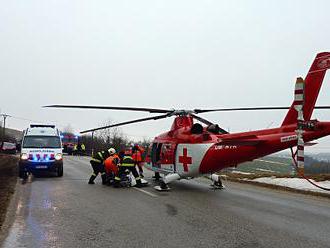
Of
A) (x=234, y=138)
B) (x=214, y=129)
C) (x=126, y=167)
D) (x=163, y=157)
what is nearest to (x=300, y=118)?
(x=234, y=138)

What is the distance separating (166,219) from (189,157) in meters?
4.78

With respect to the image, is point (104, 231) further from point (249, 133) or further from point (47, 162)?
point (47, 162)

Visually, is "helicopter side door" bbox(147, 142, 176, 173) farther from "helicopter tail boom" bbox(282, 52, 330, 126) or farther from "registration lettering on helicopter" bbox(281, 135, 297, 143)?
"helicopter tail boom" bbox(282, 52, 330, 126)

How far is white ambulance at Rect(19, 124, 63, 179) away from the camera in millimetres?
16797

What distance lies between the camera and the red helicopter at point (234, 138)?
10.9 meters

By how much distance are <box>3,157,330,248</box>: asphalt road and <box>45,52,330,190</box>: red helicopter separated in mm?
1102

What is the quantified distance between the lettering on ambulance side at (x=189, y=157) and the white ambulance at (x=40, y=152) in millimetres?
6512

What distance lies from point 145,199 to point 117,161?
400 centimetres

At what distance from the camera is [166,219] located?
27.3ft

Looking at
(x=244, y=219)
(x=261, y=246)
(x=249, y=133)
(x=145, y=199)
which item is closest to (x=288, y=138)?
(x=249, y=133)

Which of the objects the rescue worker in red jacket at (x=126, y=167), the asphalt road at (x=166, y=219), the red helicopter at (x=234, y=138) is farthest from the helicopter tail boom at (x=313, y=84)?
the rescue worker in red jacket at (x=126, y=167)

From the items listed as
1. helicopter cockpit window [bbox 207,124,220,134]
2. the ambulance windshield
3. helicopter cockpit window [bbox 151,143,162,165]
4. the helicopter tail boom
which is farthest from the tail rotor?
the ambulance windshield

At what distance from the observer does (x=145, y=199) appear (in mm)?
11234

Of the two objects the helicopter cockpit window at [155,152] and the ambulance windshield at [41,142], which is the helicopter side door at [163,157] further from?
the ambulance windshield at [41,142]
